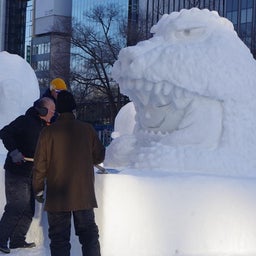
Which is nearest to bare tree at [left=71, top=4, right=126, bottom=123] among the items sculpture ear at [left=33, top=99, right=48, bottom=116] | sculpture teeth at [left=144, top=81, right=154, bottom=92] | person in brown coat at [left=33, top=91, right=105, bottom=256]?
sculpture ear at [left=33, top=99, right=48, bottom=116]

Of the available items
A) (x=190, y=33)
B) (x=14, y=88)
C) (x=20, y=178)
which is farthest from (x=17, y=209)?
(x=14, y=88)

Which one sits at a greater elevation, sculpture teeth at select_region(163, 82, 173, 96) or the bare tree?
the bare tree

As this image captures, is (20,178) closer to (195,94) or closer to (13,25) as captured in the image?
(195,94)

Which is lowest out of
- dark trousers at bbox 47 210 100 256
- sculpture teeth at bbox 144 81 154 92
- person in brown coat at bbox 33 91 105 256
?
dark trousers at bbox 47 210 100 256

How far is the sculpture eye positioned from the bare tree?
62.3 ft

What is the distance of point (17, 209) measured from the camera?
5.68m

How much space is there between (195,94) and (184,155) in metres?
0.54

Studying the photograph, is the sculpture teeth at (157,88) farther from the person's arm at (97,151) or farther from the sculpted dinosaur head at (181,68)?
the person's arm at (97,151)

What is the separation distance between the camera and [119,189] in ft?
15.8

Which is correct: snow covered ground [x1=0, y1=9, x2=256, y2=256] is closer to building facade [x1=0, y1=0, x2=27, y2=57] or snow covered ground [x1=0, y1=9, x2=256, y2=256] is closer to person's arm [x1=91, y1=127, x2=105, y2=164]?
person's arm [x1=91, y1=127, x2=105, y2=164]

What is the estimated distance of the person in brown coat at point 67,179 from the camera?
464 centimetres

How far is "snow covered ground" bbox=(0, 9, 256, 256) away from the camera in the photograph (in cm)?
485

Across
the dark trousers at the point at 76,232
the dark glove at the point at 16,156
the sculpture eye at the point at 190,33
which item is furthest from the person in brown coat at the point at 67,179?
the sculpture eye at the point at 190,33

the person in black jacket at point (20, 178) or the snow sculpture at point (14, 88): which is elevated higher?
the snow sculpture at point (14, 88)
